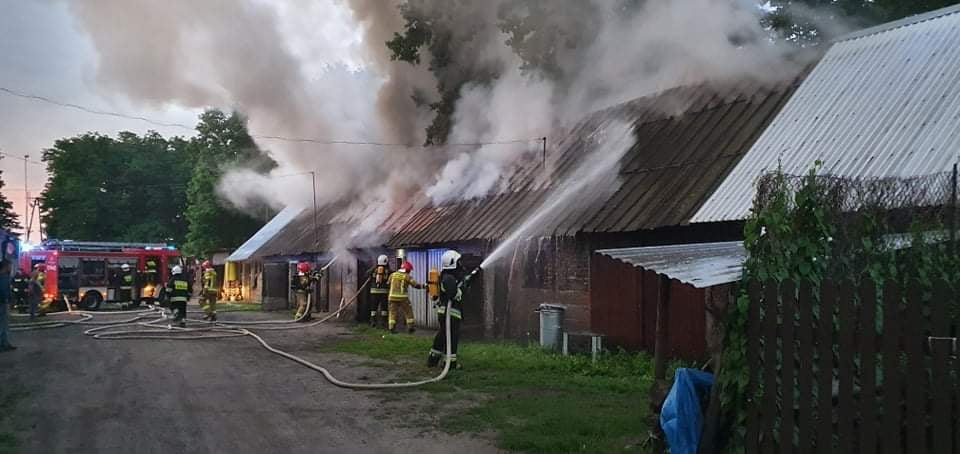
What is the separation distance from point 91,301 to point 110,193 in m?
26.2

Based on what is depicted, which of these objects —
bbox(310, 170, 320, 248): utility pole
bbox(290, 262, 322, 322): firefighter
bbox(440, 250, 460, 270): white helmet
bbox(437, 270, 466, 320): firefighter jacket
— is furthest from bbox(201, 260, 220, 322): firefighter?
bbox(437, 270, 466, 320): firefighter jacket

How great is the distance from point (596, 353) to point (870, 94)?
5449mm

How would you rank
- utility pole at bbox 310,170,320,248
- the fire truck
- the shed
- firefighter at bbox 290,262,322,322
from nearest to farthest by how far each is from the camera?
the shed < firefighter at bbox 290,262,322,322 < utility pole at bbox 310,170,320,248 < the fire truck

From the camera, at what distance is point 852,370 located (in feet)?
13.4

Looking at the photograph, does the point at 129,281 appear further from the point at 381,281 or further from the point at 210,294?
the point at 381,281

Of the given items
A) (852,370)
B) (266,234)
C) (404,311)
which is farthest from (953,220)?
(266,234)

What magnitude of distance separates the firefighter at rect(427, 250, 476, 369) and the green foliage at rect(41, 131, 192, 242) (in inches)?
1592

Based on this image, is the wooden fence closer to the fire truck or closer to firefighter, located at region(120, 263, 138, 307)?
the fire truck

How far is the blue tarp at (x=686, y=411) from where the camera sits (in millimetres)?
4719

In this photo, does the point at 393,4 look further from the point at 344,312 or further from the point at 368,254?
the point at 344,312

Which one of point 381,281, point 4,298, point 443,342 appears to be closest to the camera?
point 443,342

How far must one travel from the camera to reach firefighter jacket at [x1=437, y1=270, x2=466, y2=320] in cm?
996

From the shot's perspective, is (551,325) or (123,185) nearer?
(551,325)

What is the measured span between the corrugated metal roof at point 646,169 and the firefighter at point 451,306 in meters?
1.70
